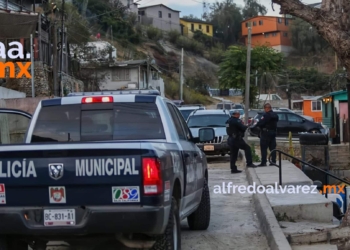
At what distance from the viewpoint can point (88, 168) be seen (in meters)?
5.72

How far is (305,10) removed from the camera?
8312mm

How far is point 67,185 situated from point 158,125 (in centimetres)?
196

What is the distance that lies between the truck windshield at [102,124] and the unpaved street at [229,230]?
1.38 meters

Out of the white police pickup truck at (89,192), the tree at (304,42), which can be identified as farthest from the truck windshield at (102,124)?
the tree at (304,42)

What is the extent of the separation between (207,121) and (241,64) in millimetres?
26676

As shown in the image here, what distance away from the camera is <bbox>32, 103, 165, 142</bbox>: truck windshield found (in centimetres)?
741

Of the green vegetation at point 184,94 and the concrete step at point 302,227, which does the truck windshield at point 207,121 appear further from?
the green vegetation at point 184,94

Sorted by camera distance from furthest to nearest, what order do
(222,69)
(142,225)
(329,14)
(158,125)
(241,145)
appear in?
(222,69), (241,145), (329,14), (158,125), (142,225)

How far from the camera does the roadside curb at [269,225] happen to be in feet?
25.1

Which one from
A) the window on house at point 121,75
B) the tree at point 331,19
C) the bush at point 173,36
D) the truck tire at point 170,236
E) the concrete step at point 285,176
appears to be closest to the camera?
the truck tire at point 170,236

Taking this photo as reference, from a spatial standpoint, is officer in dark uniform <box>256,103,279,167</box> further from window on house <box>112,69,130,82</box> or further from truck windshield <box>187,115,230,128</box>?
window on house <box>112,69,130,82</box>

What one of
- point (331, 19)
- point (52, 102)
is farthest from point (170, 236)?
point (331, 19)

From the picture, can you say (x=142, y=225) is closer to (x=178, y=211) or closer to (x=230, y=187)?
(x=178, y=211)

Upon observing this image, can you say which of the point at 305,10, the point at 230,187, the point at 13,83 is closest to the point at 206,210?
the point at 305,10
